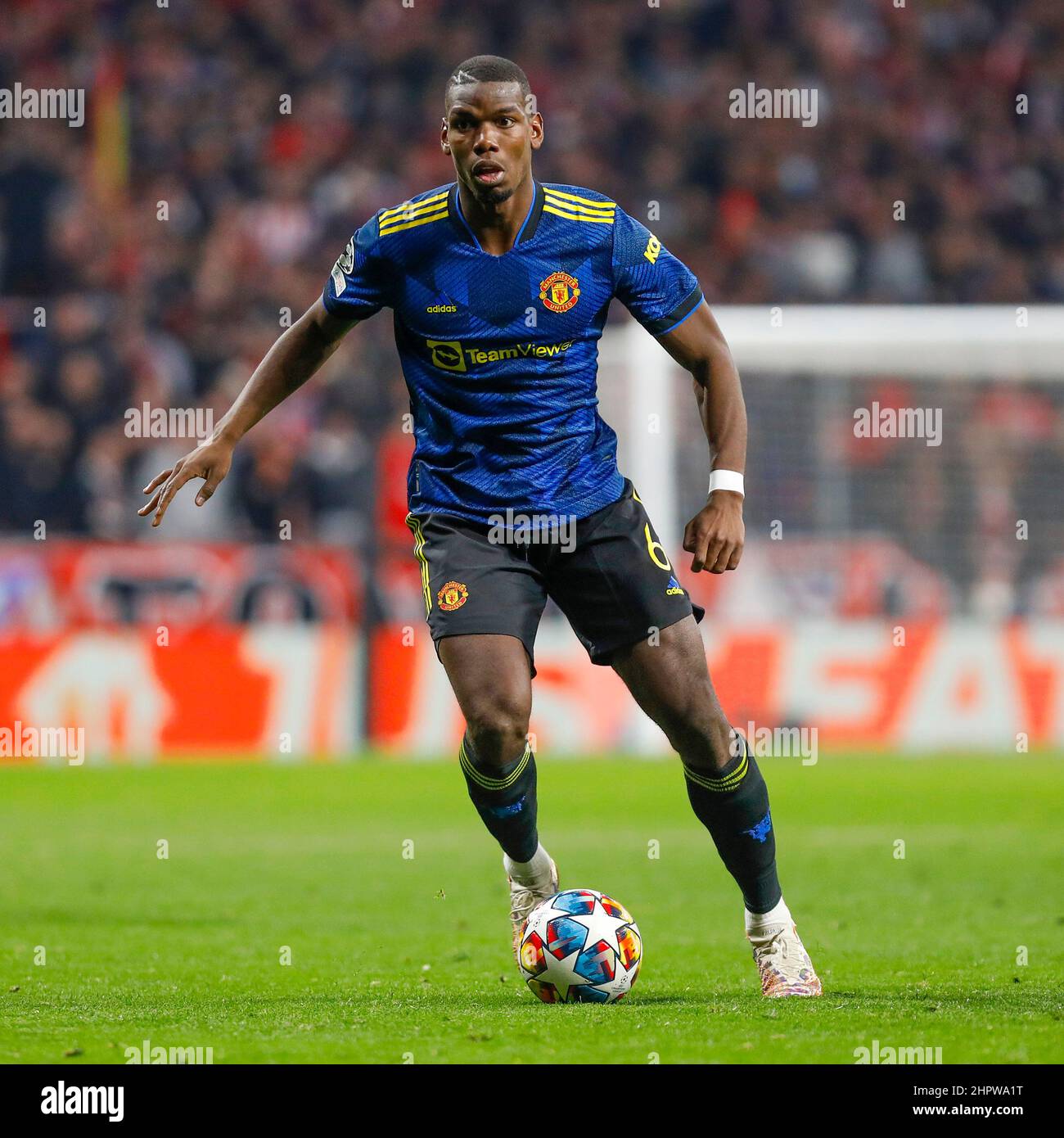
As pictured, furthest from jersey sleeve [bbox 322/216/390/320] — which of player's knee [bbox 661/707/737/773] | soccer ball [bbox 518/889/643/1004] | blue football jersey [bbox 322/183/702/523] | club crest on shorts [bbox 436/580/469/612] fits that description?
soccer ball [bbox 518/889/643/1004]

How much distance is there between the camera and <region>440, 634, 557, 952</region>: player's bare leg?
542cm

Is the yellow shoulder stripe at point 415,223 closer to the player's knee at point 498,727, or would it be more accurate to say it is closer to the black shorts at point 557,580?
the black shorts at point 557,580

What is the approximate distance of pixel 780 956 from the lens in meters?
5.45

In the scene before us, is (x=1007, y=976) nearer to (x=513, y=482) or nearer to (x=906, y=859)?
(x=513, y=482)

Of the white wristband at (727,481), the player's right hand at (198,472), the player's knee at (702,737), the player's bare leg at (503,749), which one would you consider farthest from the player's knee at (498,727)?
the player's right hand at (198,472)

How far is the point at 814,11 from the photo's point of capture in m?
21.5

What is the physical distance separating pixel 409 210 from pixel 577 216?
50 cm

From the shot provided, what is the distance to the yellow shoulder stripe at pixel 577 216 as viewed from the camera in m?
5.60

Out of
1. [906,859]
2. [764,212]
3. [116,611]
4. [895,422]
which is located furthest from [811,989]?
[764,212]

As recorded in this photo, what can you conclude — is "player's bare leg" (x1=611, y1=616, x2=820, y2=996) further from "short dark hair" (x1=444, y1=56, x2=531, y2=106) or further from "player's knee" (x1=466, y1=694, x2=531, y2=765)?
"short dark hair" (x1=444, y1=56, x2=531, y2=106)

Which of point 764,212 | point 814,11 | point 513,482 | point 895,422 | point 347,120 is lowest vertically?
point 513,482

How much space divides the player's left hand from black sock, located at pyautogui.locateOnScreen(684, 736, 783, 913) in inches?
23.5

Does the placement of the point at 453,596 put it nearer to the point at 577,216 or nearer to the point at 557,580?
the point at 557,580
